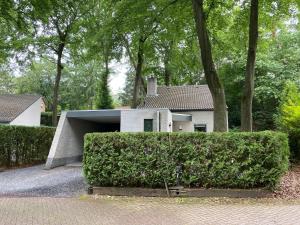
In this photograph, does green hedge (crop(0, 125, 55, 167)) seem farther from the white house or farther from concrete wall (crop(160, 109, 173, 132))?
concrete wall (crop(160, 109, 173, 132))

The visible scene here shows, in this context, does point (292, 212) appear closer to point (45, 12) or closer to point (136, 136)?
point (136, 136)

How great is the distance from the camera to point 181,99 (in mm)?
27109

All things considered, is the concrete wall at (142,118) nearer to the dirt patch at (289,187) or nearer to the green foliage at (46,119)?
the dirt patch at (289,187)

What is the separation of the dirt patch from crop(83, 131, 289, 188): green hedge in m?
0.43

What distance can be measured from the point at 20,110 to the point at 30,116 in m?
1.79

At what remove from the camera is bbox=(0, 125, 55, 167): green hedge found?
16141 millimetres

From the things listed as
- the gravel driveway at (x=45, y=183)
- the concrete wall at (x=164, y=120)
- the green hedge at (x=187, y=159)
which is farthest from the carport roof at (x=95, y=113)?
the green hedge at (x=187, y=159)

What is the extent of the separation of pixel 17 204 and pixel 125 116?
25.9 feet

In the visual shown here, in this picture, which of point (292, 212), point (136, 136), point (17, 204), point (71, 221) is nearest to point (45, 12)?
point (136, 136)

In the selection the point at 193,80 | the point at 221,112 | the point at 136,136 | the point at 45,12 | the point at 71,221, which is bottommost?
the point at 71,221

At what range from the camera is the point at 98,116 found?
616 inches

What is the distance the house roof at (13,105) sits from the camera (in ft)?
87.1

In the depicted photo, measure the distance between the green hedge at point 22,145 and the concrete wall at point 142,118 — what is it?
5.45 metres

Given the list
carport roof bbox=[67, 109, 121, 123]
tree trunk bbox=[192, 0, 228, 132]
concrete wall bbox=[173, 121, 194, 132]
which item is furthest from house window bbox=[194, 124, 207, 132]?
tree trunk bbox=[192, 0, 228, 132]
